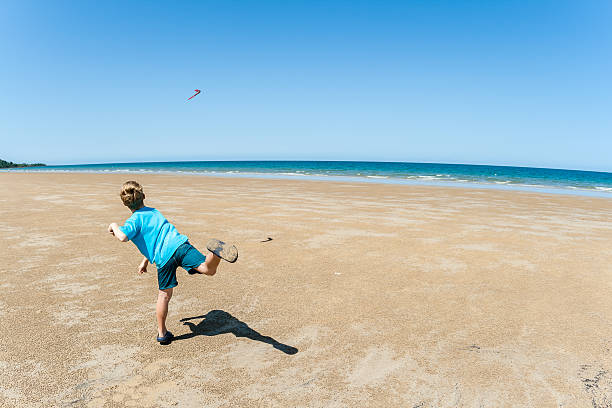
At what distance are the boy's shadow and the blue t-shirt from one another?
2.99 ft

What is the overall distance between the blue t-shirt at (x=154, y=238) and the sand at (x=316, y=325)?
0.90m

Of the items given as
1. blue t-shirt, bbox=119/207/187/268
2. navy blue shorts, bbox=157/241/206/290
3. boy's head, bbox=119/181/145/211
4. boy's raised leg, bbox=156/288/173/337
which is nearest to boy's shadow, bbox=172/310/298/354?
boy's raised leg, bbox=156/288/173/337

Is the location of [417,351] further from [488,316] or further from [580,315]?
[580,315]

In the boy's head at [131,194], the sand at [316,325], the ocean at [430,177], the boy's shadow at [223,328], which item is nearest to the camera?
the sand at [316,325]

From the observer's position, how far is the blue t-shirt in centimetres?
353

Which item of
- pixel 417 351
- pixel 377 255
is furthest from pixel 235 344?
pixel 377 255

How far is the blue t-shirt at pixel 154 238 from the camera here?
3529mm

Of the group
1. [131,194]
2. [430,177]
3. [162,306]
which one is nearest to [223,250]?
[162,306]

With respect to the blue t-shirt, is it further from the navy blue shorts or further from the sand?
the sand

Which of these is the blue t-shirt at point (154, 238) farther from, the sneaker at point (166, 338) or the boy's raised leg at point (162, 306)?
the sneaker at point (166, 338)

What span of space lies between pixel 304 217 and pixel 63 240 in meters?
6.04

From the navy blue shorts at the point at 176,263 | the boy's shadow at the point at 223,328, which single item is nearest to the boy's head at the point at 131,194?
the navy blue shorts at the point at 176,263

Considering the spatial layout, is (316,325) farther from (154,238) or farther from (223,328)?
(154,238)

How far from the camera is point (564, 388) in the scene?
3018 millimetres
